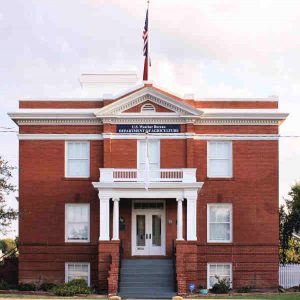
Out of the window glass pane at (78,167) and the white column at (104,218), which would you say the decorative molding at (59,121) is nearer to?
the window glass pane at (78,167)

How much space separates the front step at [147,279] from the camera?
38.2 metres

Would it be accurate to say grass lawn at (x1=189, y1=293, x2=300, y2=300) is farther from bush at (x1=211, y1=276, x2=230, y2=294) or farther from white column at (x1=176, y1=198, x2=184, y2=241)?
white column at (x1=176, y1=198, x2=184, y2=241)

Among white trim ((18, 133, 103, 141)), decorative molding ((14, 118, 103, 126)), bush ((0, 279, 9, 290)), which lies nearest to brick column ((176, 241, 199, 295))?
white trim ((18, 133, 103, 141))

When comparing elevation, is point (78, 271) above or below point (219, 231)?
below

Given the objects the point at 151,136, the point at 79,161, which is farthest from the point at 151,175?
the point at 79,161

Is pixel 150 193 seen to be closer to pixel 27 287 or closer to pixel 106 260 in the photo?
pixel 106 260

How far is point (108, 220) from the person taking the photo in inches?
1596

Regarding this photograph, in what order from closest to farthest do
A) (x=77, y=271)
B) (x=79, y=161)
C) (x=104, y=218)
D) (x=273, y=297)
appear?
(x=273, y=297) → (x=104, y=218) → (x=77, y=271) → (x=79, y=161)

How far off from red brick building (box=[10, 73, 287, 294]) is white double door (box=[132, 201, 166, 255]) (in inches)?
1.9

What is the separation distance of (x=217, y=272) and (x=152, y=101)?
8938 millimetres

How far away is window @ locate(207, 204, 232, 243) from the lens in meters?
42.7

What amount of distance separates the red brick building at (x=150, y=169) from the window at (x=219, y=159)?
0.05 metres

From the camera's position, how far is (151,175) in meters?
41.4

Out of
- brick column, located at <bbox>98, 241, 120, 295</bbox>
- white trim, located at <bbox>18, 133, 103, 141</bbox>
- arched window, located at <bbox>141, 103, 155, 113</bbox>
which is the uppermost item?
arched window, located at <bbox>141, 103, 155, 113</bbox>
